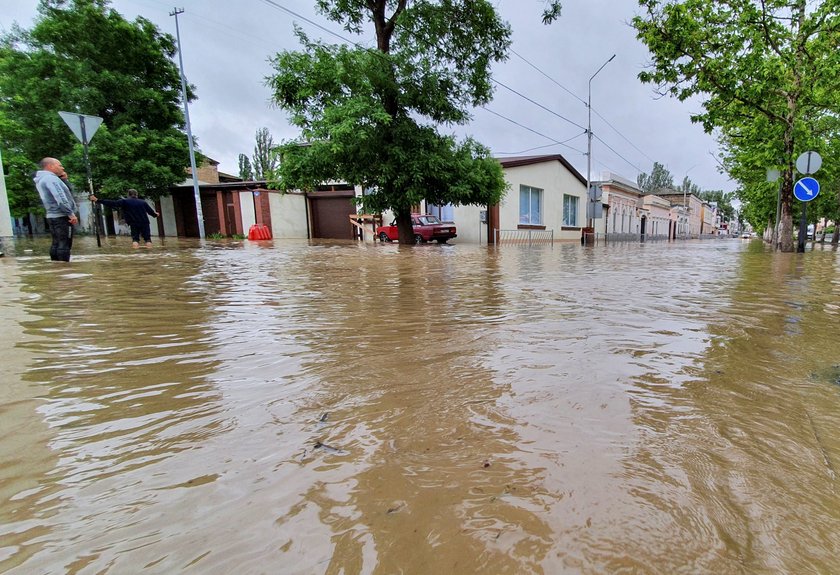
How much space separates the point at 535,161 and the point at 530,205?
241 cm

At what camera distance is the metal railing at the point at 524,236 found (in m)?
21.3

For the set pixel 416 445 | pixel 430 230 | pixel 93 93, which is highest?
pixel 93 93

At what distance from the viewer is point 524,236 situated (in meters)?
23.0

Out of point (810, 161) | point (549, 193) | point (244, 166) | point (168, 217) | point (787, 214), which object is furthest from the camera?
point (244, 166)

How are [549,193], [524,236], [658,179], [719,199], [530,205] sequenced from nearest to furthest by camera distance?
[524,236]
[530,205]
[549,193]
[658,179]
[719,199]

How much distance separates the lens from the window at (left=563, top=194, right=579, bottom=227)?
28.0 metres

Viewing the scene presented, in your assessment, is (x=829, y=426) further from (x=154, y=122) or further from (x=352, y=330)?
(x=154, y=122)

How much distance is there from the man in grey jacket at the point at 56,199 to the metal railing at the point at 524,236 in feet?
53.1

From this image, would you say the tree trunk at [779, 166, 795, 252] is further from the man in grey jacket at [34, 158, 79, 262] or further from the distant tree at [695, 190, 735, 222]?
the distant tree at [695, 190, 735, 222]

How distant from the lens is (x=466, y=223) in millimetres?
21531

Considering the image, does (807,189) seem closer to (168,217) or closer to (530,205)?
(530,205)

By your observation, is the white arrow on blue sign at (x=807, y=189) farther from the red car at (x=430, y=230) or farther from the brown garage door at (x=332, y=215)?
the brown garage door at (x=332, y=215)

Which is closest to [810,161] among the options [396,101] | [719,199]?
[396,101]

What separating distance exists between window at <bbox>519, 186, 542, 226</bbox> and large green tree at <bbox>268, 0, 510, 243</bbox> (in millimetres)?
8619
